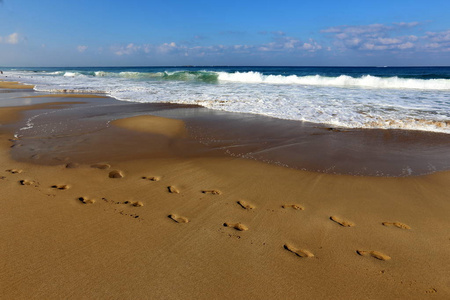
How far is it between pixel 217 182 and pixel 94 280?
89.9 inches

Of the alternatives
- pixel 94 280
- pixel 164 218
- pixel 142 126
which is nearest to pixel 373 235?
pixel 164 218

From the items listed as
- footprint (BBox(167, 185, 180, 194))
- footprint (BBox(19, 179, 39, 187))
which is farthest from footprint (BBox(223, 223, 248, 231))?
footprint (BBox(19, 179, 39, 187))

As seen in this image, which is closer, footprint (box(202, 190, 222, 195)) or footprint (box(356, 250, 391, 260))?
footprint (box(356, 250, 391, 260))

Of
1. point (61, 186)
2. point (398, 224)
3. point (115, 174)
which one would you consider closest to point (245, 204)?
point (398, 224)

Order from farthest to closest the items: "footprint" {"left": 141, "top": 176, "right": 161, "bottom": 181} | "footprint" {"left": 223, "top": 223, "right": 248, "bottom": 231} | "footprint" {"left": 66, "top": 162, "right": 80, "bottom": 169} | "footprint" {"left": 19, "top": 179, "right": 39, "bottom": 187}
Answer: "footprint" {"left": 66, "top": 162, "right": 80, "bottom": 169}
"footprint" {"left": 141, "top": 176, "right": 161, "bottom": 181}
"footprint" {"left": 19, "top": 179, "right": 39, "bottom": 187}
"footprint" {"left": 223, "top": 223, "right": 248, "bottom": 231}

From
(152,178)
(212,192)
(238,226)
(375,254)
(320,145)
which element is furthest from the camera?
(320,145)

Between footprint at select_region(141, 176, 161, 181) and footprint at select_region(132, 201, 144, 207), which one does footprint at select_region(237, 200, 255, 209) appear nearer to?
footprint at select_region(132, 201, 144, 207)

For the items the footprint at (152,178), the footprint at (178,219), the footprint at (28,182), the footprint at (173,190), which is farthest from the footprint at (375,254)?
the footprint at (28,182)

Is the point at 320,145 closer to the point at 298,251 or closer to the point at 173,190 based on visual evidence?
the point at 173,190

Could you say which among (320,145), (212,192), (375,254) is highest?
(320,145)

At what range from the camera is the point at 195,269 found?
92.2 inches

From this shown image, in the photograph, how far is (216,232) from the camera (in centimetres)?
289

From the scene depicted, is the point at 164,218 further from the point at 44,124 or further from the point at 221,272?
the point at 44,124

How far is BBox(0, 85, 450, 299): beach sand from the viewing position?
2.18 meters
